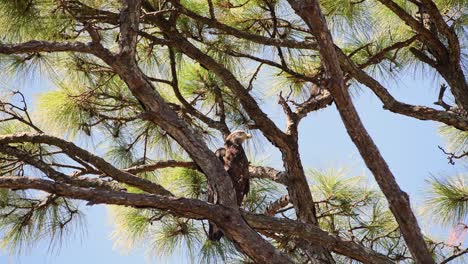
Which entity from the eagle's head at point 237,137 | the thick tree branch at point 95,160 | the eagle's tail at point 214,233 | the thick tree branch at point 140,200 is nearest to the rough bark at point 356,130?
the thick tree branch at point 140,200

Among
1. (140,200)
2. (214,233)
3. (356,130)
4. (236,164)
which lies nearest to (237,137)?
(236,164)

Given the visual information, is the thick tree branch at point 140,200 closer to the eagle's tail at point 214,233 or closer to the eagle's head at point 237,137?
the eagle's tail at point 214,233

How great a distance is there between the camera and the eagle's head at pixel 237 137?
3.11 m

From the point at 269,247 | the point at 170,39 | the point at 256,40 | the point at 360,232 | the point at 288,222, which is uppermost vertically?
the point at 170,39

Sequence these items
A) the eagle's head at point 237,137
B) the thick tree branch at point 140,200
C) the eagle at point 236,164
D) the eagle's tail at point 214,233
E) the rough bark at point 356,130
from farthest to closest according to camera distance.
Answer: the eagle's head at point 237,137 < the eagle at point 236,164 < the eagle's tail at point 214,233 < the rough bark at point 356,130 < the thick tree branch at point 140,200

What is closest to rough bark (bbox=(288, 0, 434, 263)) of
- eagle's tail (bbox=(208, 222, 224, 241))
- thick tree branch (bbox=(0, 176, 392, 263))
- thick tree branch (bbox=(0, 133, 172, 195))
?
thick tree branch (bbox=(0, 176, 392, 263))

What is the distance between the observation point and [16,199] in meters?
2.85

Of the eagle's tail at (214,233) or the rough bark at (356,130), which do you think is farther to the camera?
the eagle's tail at (214,233)

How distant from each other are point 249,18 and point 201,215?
1.56m

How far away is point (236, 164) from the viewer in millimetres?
3008

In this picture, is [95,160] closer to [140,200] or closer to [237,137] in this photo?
[140,200]

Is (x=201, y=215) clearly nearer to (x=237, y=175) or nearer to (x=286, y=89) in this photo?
(x=237, y=175)

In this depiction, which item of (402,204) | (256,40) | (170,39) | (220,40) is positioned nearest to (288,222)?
(402,204)

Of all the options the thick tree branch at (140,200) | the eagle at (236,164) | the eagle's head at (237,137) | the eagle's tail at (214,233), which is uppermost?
the eagle's head at (237,137)
